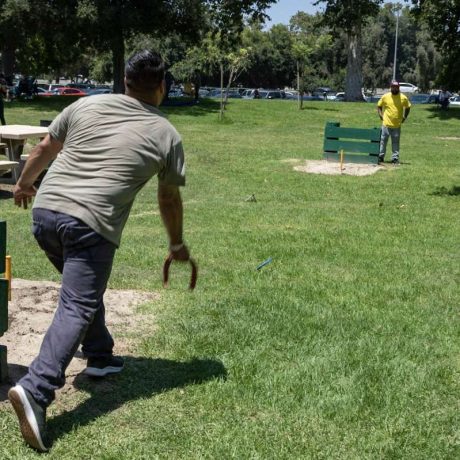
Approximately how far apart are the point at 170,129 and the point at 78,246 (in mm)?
739

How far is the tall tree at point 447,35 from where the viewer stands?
32.3 m

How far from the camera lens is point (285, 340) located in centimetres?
495

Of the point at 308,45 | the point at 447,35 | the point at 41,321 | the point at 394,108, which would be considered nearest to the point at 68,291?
the point at 41,321

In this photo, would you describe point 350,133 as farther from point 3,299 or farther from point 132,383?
point 3,299

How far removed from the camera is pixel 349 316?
5539 mm

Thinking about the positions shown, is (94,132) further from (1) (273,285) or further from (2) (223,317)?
(1) (273,285)

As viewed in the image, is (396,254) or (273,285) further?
(396,254)

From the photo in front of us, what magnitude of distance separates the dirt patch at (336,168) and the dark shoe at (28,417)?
454 inches

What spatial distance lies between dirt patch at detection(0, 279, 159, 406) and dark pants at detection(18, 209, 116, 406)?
573mm

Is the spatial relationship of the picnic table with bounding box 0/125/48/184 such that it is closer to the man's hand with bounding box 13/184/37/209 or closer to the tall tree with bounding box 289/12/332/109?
A: the man's hand with bounding box 13/184/37/209

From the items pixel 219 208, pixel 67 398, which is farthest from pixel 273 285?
pixel 219 208

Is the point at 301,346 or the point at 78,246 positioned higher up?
the point at 78,246

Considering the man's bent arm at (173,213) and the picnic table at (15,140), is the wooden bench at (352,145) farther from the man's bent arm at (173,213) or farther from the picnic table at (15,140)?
the man's bent arm at (173,213)

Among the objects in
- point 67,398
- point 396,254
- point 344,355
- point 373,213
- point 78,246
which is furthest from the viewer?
point 373,213
